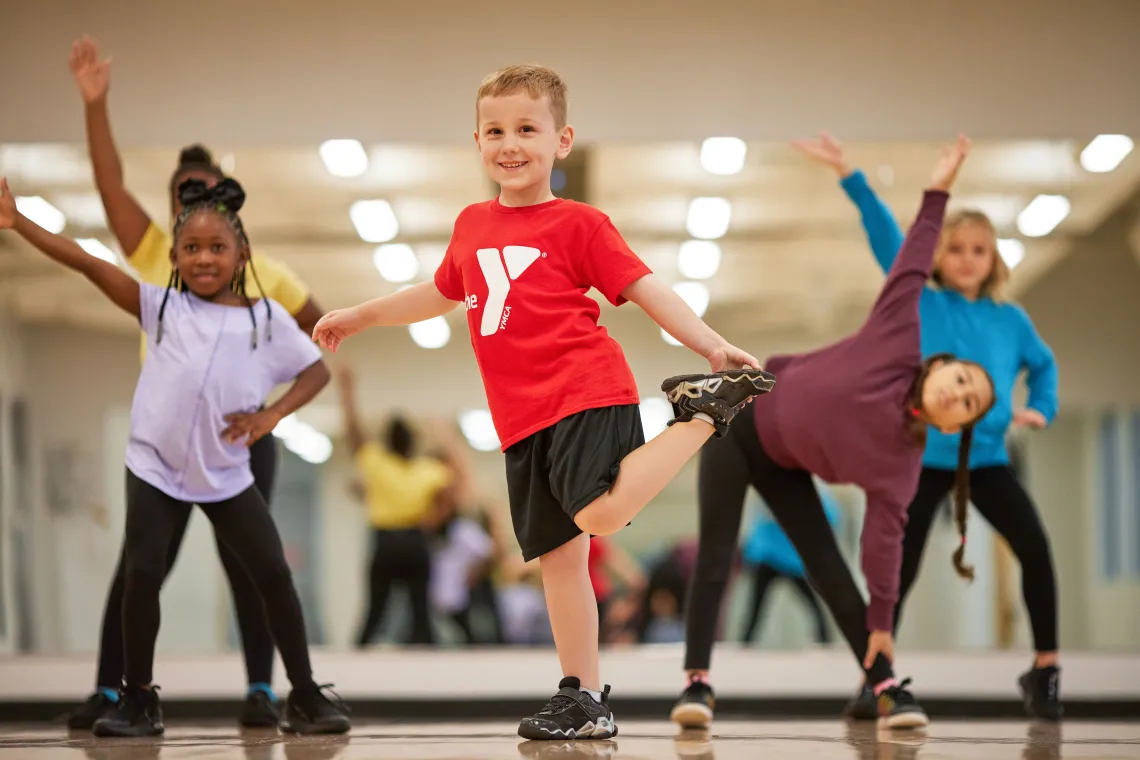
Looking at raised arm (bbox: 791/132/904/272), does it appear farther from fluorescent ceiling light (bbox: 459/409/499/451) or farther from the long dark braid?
fluorescent ceiling light (bbox: 459/409/499/451)

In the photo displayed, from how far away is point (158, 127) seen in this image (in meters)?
4.23

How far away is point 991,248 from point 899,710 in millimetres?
1355

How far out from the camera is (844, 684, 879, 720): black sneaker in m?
2.78

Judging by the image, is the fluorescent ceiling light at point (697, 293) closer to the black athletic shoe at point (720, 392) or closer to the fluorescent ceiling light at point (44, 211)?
the fluorescent ceiling light at point (44, 211)

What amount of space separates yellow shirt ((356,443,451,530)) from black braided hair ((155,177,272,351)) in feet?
9.24

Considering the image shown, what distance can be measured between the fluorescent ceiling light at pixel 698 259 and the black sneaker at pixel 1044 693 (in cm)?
207

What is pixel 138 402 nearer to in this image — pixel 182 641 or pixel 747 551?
pixel 182 641

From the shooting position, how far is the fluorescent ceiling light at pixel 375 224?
4672 mm

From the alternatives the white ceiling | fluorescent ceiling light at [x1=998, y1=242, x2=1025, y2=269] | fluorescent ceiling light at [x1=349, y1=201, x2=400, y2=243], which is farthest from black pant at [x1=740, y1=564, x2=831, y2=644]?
fluorescent ceiling light at [x1=349, y1=201, x2=400, y2=243]

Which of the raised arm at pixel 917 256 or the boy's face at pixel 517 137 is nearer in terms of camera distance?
the boy's face at pixel 517 137

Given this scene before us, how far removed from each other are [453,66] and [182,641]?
244 cm

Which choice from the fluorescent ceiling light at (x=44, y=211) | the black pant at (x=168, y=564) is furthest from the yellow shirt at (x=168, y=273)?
the fluorescent ceiling light at (x=44, y=211)

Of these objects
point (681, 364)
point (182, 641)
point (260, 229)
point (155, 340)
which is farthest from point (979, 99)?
point (182, 641)

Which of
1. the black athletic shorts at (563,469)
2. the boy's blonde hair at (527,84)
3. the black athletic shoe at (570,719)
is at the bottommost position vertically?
the black athletic shoe at (570,719)
